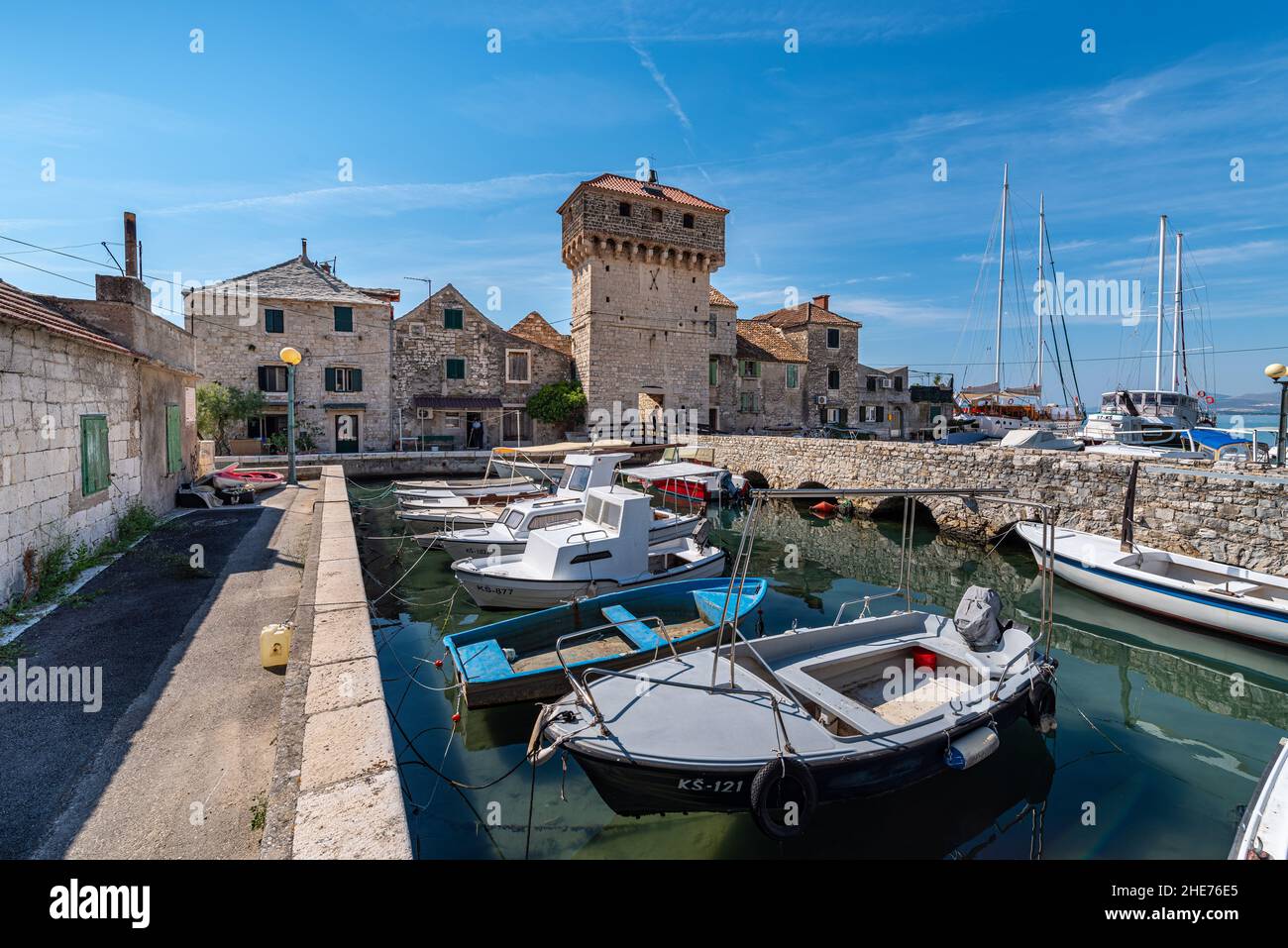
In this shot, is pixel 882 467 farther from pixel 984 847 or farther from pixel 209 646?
pixel 209 646

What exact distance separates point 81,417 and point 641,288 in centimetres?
2852

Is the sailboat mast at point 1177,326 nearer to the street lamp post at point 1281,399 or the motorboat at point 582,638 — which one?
the street lamp post at point 1281,399

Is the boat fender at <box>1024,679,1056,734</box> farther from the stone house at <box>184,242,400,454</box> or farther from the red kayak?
the stone house at <box>184,242,400,454</box>

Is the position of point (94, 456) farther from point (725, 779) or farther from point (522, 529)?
point (725, 779)

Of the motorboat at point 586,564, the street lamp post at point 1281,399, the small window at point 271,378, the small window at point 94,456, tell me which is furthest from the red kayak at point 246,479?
the street lamp post at point 1281,399

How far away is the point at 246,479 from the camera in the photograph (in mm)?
18359

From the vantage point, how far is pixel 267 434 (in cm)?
2998

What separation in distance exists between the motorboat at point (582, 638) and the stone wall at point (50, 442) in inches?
197

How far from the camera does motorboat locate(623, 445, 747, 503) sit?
Result: 64.4 feet

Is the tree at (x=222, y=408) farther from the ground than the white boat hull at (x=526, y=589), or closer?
farther from the ground

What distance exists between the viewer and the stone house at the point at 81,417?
7129mm

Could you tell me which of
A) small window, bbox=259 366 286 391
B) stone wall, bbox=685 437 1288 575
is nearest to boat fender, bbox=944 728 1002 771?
stone wall, bbox=685 437 1288 575

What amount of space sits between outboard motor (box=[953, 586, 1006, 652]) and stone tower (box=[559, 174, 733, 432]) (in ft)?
91.8

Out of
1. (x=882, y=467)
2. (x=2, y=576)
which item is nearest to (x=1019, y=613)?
(x=882, y=467)
